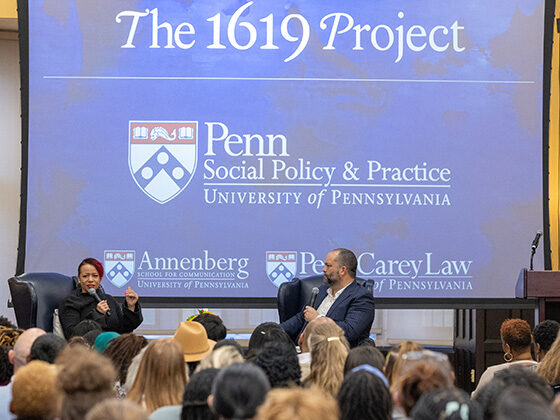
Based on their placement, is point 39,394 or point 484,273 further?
point 484,273

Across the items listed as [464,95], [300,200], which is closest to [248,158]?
[300,200]

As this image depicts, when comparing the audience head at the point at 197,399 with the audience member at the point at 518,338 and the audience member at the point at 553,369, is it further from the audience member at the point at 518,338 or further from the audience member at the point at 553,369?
the audience member at the point at 518,338

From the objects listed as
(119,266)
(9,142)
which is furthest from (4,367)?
(9,142)

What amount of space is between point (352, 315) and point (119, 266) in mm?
1754

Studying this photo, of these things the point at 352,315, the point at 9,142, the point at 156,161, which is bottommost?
the point at 352,315

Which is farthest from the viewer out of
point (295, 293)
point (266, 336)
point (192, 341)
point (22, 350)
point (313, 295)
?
point (295, 293)

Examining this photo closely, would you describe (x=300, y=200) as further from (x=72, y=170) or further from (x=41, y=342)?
(x=41, y=342)

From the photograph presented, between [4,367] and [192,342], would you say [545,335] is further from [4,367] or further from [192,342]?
[4,367]

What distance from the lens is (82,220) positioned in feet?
18.6

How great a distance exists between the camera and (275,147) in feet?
18.9

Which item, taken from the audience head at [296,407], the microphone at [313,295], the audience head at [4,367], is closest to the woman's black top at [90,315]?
the microphone at [313,295]

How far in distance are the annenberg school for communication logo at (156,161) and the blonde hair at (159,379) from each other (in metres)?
3.34

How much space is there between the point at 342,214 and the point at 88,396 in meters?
3.90

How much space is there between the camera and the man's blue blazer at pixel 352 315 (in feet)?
15.7
